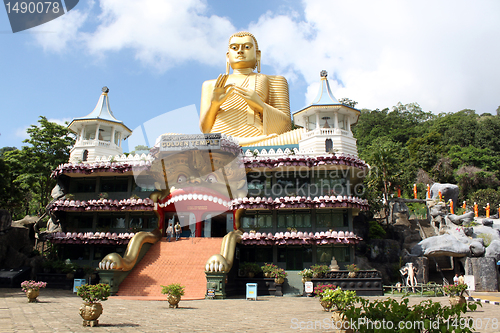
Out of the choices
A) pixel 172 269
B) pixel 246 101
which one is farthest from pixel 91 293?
pixel 246 101

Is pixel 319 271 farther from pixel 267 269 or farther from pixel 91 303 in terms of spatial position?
pixel 91 303

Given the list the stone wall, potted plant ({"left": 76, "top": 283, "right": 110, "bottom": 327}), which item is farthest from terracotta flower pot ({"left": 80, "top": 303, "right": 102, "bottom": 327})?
the stone wall

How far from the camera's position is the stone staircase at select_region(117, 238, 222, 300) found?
22422 millimetres

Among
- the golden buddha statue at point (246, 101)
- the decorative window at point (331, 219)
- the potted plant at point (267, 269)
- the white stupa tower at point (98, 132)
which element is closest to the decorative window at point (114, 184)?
the white stupa tower at point (98, 132)

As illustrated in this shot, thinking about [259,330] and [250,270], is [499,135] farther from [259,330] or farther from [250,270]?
[259,330]

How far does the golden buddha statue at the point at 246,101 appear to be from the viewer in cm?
3330

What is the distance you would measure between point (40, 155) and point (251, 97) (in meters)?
22.2

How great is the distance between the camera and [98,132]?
111 feet

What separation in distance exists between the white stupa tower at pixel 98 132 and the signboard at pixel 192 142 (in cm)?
878

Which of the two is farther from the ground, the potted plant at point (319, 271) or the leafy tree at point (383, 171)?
the leafy tree at point (383, 171)

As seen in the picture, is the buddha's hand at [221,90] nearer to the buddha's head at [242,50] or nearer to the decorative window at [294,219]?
the buddha's head at [242,50]

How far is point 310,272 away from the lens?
24328 mm

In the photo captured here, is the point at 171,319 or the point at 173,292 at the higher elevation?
the point at 173,292

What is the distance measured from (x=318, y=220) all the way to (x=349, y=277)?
5313mm
